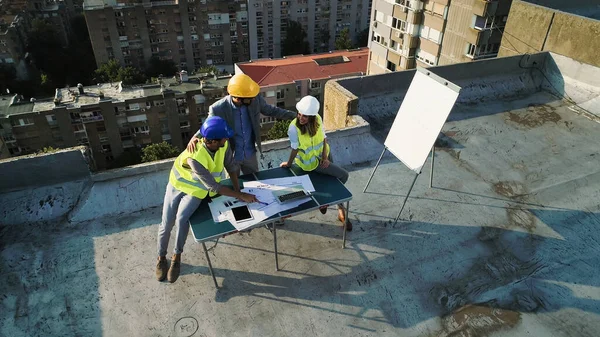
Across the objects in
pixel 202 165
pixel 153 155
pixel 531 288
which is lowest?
pixel 153 155

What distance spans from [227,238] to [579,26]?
9261 millimetres

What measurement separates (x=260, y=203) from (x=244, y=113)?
132 cm

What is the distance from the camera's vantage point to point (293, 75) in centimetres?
3469

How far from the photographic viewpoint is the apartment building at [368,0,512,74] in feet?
74.2

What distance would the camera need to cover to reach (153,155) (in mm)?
26438

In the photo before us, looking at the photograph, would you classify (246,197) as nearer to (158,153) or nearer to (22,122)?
(158,153)

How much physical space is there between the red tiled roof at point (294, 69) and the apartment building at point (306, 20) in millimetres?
11503

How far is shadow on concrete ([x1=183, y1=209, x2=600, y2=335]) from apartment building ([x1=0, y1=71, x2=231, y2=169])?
3015 cm

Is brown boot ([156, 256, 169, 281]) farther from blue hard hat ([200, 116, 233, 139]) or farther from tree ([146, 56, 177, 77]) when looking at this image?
tree ([146, 56, 177, 77])

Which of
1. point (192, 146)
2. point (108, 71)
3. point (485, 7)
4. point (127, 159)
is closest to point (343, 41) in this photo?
point (108, 71)

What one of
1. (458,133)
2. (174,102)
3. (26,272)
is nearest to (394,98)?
(458,133)

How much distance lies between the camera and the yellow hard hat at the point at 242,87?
195 inches

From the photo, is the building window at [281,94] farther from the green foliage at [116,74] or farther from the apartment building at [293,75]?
the green foliage at [116,74]

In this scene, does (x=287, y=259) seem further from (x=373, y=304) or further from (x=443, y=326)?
(x=443, y=326)
